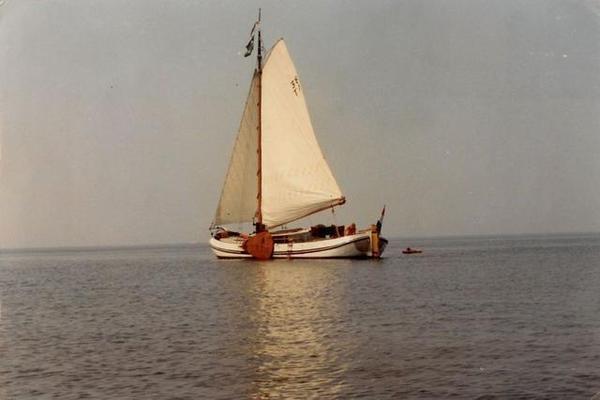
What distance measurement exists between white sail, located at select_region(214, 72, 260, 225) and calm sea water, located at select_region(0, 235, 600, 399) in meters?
24.5

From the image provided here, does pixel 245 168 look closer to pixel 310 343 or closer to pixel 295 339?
pixel 295 339

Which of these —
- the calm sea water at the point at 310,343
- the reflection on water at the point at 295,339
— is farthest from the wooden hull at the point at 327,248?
the calm sea water at the point at 310,343

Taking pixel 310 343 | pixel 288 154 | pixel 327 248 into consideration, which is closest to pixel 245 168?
pixel 288 154

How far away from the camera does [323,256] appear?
243 feet

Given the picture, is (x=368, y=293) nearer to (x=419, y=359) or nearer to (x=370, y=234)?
(x=419, y=359)

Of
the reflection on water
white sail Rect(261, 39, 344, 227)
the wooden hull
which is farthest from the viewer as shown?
the wooden hull

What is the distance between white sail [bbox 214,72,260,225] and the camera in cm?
7412

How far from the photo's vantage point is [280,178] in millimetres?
72062

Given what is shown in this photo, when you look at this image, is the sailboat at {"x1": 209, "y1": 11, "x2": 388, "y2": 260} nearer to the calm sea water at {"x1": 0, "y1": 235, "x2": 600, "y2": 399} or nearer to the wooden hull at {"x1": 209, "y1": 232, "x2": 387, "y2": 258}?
Answer: the wooden hull at {"x1": 209, "y1": 232, "x2": 387, "y2": 258}

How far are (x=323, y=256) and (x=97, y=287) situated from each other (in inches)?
944

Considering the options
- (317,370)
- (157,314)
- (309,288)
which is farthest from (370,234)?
(317,370)

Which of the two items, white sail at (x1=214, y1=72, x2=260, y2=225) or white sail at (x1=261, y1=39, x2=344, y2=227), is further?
white sail at (x1=214, y1=72, x2=260, y2=225)

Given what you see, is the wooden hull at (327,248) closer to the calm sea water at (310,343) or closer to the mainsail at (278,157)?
the mainsail at (278,157)

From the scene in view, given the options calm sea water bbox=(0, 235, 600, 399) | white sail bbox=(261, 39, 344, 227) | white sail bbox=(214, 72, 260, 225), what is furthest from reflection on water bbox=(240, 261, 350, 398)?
white sail bbox=(214, 72, 260, 225)
